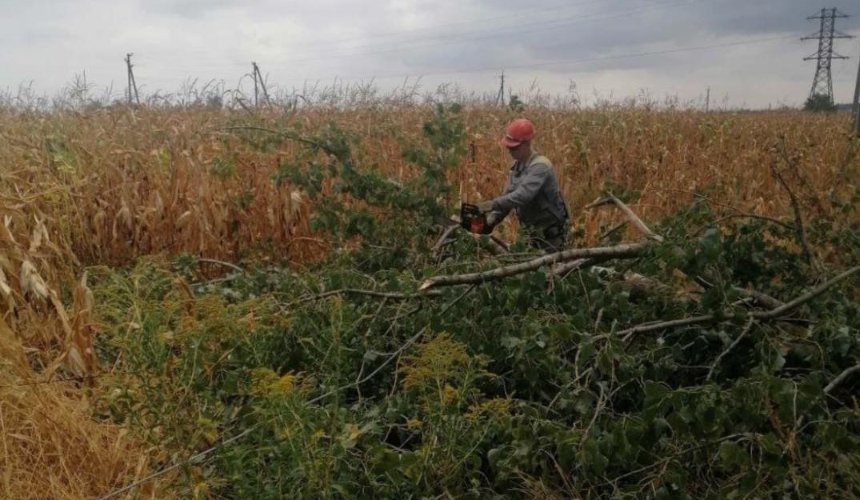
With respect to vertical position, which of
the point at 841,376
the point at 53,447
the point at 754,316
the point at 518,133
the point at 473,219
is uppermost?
the point at 518,133

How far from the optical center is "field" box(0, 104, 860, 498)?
269 cm

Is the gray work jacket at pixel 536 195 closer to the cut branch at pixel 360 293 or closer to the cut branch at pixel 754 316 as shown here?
the cut branch at pixel 360 293

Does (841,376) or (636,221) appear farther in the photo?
(636,221)

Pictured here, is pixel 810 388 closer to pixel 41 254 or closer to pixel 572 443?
pixel 572 443

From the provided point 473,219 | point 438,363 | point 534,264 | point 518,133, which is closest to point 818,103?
point 518,133

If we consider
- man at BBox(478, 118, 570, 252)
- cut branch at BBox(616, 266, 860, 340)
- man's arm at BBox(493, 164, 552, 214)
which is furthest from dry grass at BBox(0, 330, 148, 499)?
man at BBox(478, 118, 570, 252)

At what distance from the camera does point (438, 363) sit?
2.86m

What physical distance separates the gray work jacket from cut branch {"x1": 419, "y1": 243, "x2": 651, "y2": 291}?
7.31 ft

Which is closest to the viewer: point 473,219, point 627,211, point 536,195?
point 627,211

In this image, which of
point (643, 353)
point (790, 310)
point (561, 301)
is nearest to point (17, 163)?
point (561, 301)

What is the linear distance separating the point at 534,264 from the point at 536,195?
2.58 m

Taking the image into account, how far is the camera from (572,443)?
2.61m

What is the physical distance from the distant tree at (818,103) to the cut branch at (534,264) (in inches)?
1278

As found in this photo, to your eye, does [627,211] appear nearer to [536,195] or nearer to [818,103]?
[536,195]
